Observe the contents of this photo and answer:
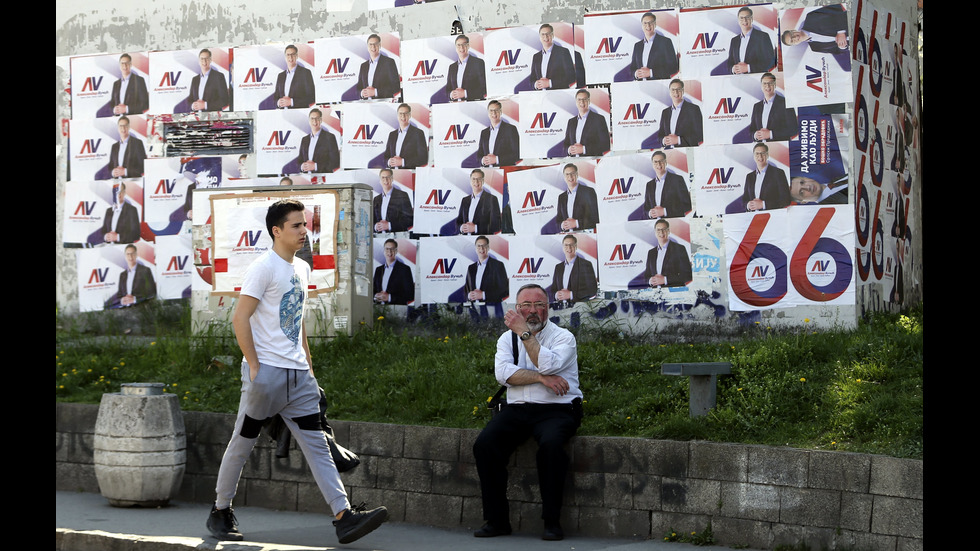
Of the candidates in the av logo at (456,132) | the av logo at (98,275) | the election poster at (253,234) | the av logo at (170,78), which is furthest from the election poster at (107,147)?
the av logo at (456,132)

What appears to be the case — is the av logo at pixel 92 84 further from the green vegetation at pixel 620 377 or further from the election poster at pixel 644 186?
the election poster at pixel 644 186

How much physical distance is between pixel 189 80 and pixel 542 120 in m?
4.37

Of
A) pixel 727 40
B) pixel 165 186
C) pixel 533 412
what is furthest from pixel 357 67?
pixel 533 412

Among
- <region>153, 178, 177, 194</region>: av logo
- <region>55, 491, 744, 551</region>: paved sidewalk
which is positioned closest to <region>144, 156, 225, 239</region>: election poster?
<region>153, 178, 177, 194</region>: av logo

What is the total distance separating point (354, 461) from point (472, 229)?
4799 millimetres

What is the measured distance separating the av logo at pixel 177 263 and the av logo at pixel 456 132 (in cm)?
349

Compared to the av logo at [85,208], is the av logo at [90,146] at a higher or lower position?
higher

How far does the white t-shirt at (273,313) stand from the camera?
7.18 metres

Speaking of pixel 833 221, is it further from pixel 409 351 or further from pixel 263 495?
pixel 263 495

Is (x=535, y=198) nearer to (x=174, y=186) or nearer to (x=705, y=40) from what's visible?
(x=705, y=40)

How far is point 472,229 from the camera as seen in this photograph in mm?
12039

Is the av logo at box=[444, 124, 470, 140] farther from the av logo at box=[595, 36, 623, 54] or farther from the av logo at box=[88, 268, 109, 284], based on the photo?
the av logo at box=[88, 268, 109, 284]

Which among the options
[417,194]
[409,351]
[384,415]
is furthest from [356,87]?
[384,415]

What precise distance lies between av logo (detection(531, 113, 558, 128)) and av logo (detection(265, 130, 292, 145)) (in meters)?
2.88
